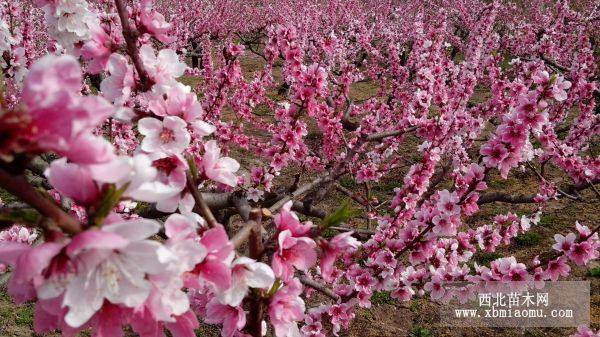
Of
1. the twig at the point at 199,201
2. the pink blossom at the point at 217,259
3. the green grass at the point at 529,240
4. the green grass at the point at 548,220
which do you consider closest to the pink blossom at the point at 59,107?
the pink blossom at the point at 217,259

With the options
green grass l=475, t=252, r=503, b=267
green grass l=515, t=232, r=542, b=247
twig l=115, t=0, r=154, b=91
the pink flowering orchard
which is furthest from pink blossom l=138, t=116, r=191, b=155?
green grass l=515, t=232, r=542, b=247

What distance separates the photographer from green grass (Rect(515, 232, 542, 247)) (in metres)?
5.69

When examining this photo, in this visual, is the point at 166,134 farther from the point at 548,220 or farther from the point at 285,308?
the point at 548,220

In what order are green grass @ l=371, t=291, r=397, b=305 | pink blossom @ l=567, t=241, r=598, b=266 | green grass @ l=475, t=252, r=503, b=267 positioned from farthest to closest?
green grass @ l=475, t=252, r=503, b=267, green grass @ l=371, t=291, r=397, b=305, pink blossom @ l=567, t=241, r=598, b=266

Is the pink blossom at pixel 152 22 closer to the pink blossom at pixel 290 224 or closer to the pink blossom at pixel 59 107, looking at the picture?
the pink blossom at pixel 290 224

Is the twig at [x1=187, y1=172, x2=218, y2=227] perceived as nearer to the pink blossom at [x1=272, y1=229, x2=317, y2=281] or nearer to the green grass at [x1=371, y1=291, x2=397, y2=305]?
the pink blossom at [x1=272, y1=229, x2=317, y2=281]

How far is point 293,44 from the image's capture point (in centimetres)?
390

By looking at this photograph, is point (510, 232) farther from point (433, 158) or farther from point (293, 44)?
point (293, 44)

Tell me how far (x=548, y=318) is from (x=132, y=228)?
5.04m

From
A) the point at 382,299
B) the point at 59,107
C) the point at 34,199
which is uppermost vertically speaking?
the point at 59,107

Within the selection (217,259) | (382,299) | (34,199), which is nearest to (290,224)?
(217,259)

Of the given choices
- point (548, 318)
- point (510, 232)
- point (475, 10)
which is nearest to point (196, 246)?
point (510, 232)

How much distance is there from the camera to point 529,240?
5.73m

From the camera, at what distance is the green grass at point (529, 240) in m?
5.69
